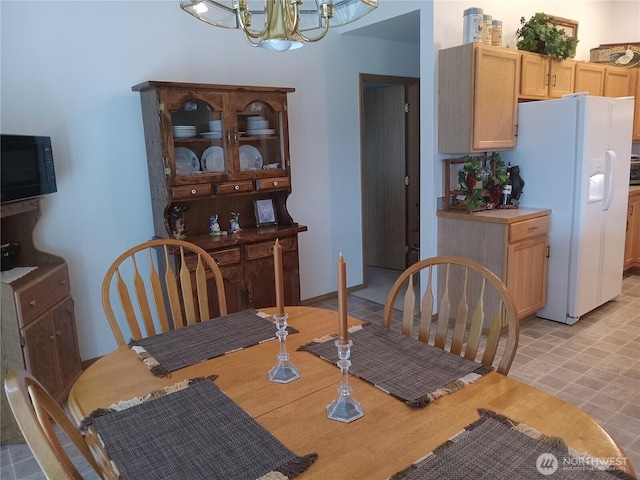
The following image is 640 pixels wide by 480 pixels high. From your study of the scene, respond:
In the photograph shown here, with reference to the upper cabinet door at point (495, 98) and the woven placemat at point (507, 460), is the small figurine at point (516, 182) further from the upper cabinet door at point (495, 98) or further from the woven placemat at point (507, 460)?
the woven placemat at point (507, 460)

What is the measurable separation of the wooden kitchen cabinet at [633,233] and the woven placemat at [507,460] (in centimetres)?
447

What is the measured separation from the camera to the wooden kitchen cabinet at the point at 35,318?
232 cm

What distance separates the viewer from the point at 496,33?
3.57 meters

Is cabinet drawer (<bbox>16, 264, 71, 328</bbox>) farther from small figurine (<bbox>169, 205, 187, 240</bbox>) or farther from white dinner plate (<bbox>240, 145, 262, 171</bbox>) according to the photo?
white dinner plate (<bbox>240, 145, 262, 171</bbox>)

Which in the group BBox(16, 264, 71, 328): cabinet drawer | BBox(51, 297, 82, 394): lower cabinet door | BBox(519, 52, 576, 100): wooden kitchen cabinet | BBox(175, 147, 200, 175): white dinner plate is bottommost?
BBox(51, 297, 82, 394): lower cabinet door

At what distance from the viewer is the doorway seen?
195 inches

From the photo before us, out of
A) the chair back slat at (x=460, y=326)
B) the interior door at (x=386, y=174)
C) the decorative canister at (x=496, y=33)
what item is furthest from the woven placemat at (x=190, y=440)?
the interior door at (x=386, y=174)

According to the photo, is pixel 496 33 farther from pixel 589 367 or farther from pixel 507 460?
pixel 507 460

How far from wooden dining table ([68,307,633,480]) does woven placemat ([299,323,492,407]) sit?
23 mm

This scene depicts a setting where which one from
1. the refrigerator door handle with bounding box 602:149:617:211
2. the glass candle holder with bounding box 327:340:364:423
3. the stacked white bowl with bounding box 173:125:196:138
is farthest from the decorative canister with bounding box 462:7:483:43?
the glass candle holder with bounding box 327:340:364:423

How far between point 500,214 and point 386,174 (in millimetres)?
1976

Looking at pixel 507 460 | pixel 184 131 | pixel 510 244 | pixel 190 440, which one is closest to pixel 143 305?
pixel 190 440

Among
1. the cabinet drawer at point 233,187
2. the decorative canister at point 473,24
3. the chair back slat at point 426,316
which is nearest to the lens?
the chair back slat at point 426,316

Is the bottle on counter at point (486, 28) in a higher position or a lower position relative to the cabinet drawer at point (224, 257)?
higher
